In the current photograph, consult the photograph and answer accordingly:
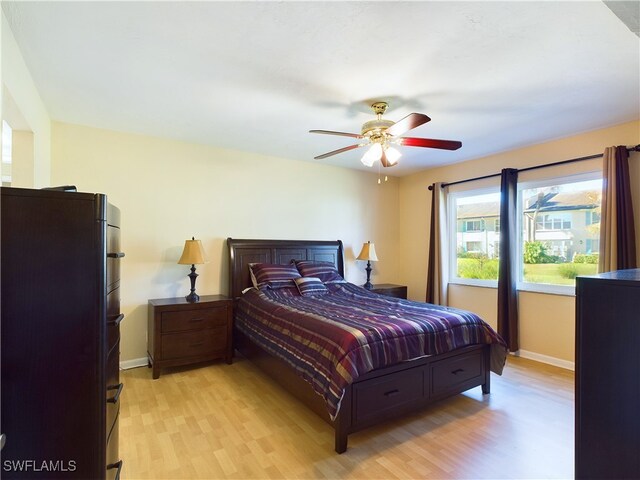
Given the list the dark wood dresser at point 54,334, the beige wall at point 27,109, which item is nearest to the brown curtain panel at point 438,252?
the dark wood dresser at point 54,334

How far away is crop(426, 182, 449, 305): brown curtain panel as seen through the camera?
4.71 m

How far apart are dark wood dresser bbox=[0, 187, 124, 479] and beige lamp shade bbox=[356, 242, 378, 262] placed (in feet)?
12.5

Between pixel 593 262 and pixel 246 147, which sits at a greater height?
pixel 246 147

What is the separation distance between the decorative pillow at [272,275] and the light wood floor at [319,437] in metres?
1.11

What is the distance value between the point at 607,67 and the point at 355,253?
11.6ft

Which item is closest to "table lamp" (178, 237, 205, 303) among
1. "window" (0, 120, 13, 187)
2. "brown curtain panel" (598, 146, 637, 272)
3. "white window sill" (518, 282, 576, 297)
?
"window" (0, 120, 13, 187)

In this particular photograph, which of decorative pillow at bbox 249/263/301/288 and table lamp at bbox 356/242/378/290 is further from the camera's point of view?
table lamp at bbox 356/242/378/290

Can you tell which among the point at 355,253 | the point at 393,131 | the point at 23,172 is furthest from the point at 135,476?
the point at 355,253

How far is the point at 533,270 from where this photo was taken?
389 cm

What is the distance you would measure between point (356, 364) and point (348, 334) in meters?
0.21

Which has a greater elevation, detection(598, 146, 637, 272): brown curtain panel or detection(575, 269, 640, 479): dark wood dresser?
detection(598, 146, 637, 272): brown curtain panel

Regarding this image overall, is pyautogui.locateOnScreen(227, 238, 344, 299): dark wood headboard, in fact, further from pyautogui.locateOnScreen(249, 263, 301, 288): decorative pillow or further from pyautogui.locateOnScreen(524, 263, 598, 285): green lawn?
pyautogui.locateOnScreen(524, 263, 598, 285): green lawn

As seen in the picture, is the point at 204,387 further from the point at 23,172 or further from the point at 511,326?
the point at 511,326

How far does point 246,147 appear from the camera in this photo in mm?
3980
